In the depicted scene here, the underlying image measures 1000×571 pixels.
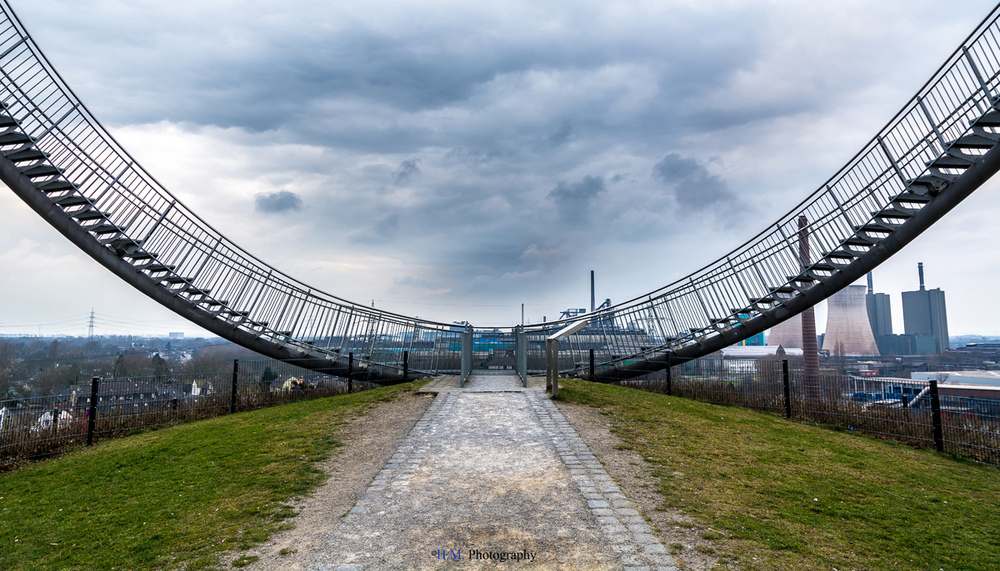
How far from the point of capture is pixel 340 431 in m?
11.0

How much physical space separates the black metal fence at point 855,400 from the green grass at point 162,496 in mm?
12093

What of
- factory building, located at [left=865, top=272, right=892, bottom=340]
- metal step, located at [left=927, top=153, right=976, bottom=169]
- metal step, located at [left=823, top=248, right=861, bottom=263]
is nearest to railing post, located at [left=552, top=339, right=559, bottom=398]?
metal step, located at [left=823, top=248, right=861, bottom=263]

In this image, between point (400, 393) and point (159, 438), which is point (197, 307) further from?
point (400, 393)

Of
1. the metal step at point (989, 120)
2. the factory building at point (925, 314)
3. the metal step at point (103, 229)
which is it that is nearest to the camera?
the metal step at point (989, 120)

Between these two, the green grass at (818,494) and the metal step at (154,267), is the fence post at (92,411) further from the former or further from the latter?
the green grass at (818,494)

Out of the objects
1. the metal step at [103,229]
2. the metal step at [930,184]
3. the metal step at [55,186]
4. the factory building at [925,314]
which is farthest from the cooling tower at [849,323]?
the metal step at [55,186]

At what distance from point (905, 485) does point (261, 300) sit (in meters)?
17.5

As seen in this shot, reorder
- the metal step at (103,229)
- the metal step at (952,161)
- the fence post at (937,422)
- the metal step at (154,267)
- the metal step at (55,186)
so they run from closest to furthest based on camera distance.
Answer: the fence post at (937,422) < the metal step at (952,161) < the metal step at (55,186) < the metal step at (103,229) < the metal step at (154,267)

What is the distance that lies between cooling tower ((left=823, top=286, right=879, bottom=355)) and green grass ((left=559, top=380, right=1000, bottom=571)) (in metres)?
61.5

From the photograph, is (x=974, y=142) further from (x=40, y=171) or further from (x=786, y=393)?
(x=40, y=171)

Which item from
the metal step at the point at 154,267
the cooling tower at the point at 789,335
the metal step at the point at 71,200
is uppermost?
the metal step at the point at 71,200

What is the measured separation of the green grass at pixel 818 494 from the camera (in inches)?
221

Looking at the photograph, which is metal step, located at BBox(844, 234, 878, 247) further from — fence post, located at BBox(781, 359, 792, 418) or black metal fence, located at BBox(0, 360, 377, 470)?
black metal fence, located at BBox(0, 360, 377, 470)

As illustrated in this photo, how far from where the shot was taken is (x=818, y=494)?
753 centimetres
